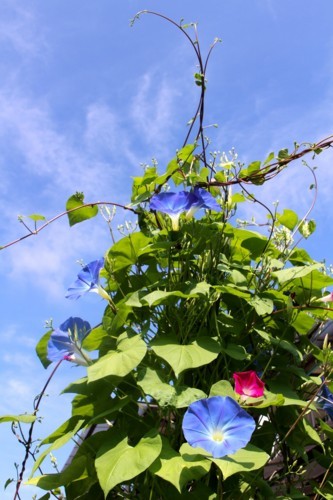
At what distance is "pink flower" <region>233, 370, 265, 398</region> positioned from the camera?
53.0 inches

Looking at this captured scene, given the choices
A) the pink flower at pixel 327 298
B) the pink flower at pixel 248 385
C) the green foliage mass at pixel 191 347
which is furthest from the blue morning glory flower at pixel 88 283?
the pink flower at pixel 327 298

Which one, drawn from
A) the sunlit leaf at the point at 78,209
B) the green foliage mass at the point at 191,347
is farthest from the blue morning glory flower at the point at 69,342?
the sunlit leaf at the point at 78,209

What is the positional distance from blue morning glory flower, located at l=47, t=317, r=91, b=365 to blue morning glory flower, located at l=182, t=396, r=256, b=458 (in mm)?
403

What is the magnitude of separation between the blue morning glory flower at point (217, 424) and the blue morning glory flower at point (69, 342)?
0.40 metres

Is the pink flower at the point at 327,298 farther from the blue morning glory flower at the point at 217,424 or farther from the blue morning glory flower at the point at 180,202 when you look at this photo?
the blue morning glory flower at the point at 217,424

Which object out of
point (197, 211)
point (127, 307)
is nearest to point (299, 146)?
point (197, 211)

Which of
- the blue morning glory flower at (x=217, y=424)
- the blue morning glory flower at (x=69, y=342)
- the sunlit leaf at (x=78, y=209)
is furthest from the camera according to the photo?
the sunlit leaf at (x=78, y=209)

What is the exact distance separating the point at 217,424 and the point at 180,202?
606 millimetres

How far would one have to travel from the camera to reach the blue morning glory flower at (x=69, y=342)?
1581mm

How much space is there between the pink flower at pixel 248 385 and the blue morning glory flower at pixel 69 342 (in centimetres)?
43

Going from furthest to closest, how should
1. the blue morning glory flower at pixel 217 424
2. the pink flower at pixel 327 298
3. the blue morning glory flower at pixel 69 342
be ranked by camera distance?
the pink flower at pixel 327 298
the blue morning glory flower at pixel 69 342
the blue morning glory flower at pixel 217 424

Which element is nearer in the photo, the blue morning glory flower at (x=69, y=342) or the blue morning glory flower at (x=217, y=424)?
the blue morning glory flower at (x=217, y=424)

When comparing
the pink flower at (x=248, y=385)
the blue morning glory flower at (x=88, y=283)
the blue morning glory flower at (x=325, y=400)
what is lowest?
the pink flower at (x=248, y=385)

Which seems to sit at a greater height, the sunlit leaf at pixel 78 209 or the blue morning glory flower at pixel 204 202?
the sunlit leaf at pixel 78 209
